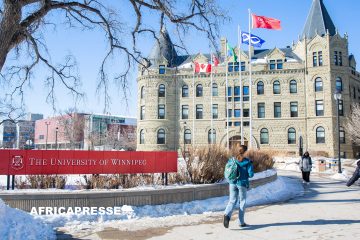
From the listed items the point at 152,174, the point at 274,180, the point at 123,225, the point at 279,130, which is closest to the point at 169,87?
the point at 279,130

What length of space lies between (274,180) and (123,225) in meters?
9.66

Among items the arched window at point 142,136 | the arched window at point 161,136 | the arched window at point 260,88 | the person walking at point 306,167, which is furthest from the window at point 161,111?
the person walking at point 306,167

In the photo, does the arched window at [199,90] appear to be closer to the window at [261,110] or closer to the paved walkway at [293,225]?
the window at [261,110]

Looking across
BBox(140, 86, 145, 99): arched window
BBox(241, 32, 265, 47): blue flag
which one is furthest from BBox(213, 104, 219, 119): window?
BBox(241, 32, 265, 47): blue flag

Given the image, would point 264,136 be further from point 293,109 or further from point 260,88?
point 260,88

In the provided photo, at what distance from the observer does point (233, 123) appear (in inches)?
1935

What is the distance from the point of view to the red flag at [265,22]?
2775 centimetres

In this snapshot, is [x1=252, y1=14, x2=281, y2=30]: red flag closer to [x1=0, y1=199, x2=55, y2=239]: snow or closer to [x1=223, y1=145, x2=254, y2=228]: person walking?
[x1=223, y1=145, x2=254, y2=228]: person walking

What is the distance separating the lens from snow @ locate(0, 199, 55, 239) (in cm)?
675

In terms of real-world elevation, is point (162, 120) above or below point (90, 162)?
above

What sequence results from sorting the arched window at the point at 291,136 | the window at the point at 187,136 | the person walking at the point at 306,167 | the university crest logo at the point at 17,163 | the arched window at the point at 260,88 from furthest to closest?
the window at the point at 187,136 < the arched window at the point at 260,88 < the arched window at the point at 291,136 < the person walking at the point at 306,167 < the university crest logo at the point at 17,163

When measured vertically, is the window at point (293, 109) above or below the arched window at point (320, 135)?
above

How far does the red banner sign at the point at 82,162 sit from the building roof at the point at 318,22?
41.9 meters

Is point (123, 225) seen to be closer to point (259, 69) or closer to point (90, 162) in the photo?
point (90, 162)
